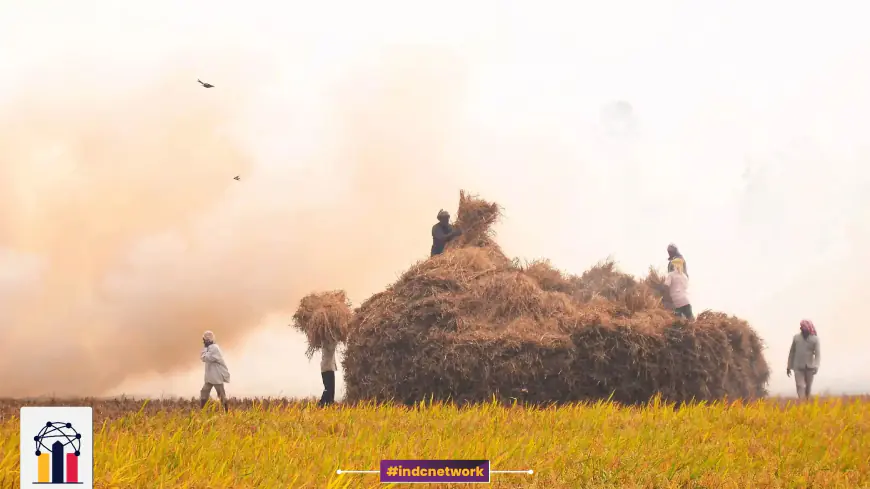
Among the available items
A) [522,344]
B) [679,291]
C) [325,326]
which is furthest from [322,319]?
[679,291]

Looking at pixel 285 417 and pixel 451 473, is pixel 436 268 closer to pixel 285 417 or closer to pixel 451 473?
pixel 285 417

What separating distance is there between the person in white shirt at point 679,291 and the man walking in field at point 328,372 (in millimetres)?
6499

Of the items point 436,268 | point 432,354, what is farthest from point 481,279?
point 432,354

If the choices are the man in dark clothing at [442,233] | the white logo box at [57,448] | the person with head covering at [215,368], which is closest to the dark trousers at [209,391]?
the person with head covering at [215,368]

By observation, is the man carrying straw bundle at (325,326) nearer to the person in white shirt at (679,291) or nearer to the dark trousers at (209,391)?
the dark trousers at (209,391)

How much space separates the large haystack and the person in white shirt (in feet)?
2.50

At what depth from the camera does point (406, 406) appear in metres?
13.9

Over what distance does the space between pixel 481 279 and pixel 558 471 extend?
6.73 metres

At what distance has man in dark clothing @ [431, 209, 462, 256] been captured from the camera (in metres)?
17.2

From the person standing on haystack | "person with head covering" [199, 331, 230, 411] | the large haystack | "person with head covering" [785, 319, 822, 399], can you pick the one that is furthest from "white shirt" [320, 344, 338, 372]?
"person with head covering" [785, 319, 822, 399]

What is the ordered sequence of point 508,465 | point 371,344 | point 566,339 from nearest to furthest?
1. point 508,465
2. point 566,339
3. point 371,344

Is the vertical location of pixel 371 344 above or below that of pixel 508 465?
above

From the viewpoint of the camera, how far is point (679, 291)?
638 inches

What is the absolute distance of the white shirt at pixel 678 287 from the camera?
16125mm
